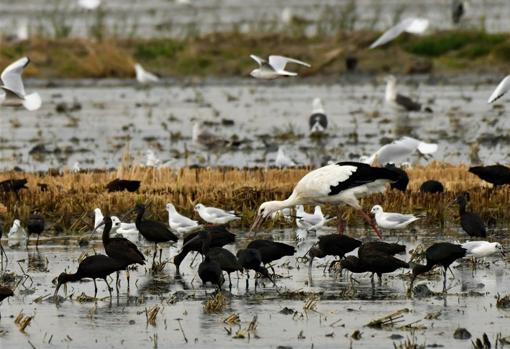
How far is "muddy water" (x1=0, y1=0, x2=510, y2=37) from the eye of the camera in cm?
4950

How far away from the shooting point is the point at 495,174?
56.7ft

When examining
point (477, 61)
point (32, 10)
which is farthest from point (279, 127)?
point (32, 10)

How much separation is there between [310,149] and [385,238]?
1068 cm

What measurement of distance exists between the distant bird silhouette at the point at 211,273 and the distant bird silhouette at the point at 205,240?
30.1 inches

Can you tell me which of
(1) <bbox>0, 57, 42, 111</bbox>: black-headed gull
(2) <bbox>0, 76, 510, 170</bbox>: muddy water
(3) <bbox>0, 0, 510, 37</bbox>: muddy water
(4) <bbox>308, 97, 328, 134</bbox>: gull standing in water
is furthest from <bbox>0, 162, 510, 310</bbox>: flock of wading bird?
(3) <bbox>0, 0, 510, 37</bbox>: muddy water

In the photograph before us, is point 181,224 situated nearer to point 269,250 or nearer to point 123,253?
point 269,250

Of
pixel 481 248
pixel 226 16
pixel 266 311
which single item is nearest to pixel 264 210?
pixel 481 248

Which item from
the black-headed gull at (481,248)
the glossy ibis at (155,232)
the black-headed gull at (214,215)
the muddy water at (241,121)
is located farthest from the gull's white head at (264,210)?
the muddy water at (241,121)

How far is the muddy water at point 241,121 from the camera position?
25719mm

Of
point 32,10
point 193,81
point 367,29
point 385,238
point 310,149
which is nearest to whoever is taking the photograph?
point 385,238

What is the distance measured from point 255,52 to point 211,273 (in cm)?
3182

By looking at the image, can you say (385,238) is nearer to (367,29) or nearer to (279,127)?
(279,127)

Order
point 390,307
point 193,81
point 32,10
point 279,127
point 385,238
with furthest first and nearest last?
point 32,10 → point 193,81 → point 279,127 → point 385,238 → point 390,307

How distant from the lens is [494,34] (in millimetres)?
43750
